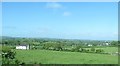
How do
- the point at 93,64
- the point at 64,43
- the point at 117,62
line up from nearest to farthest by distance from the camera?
the point at 117,62, the point at 93,64, the point at 64,43

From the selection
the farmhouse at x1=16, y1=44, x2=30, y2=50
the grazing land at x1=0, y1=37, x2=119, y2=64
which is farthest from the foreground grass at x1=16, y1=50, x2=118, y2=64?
the farmhouse at x1=16, y1=44, x2=30, y2=50

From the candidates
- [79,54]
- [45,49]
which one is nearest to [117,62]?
[79,54]

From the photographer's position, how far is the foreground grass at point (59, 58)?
7.78m

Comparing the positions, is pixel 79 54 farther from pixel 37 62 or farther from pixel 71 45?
pixel 37 62

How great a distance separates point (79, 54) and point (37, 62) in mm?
2169

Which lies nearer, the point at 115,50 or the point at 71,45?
the point at 115,50

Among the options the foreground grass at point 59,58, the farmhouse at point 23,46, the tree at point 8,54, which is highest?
the farmhouse at point 23,46

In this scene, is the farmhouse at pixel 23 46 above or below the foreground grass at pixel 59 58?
above

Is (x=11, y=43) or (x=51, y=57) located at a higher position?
(x=11, y=43)

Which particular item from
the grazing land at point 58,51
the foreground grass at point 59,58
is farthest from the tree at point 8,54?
the foreground grass at point 59,58

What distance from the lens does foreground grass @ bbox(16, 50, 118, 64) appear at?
778 cm

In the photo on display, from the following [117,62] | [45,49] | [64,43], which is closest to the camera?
[117,62]

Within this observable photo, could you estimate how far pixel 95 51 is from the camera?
9617 millimetres

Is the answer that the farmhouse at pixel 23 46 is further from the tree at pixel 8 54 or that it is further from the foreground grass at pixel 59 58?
the tree at pixel 8 54
